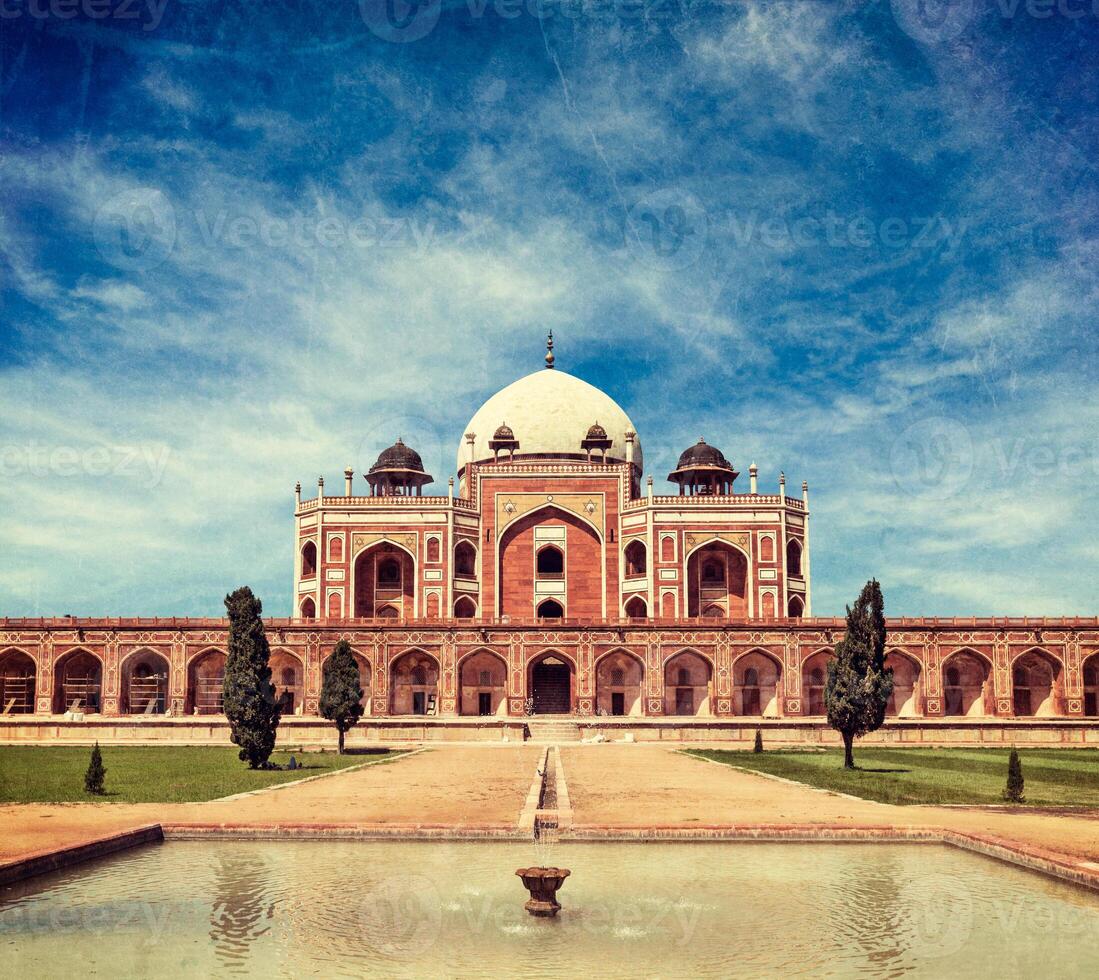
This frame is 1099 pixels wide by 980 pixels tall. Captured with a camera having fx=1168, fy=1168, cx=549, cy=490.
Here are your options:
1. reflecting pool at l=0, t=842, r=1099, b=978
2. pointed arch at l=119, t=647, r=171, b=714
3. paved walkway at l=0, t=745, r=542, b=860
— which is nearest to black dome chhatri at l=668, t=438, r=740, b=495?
pointed arch at l=119, t=647, r=171, b=714

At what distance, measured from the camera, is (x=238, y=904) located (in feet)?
31.2

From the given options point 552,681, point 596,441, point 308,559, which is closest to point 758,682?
point 552,681

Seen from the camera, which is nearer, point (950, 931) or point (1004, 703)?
point (950, 931)

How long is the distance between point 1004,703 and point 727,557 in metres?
12.8

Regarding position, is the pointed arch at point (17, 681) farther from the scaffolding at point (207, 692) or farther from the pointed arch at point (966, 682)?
the pointed arch at point (966, 682)

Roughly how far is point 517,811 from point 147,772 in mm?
9338

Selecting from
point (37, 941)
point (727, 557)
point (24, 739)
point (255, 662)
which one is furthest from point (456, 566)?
point (37, 941)

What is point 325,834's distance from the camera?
12531mm

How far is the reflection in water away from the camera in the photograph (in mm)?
8289

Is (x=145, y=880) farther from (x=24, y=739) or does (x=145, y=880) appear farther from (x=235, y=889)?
(x=24, y=739)

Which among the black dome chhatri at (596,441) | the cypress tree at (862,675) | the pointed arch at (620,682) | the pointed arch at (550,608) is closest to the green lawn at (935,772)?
the cypress tree at (862,675)

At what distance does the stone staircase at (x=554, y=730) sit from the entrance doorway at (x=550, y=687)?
286 inches

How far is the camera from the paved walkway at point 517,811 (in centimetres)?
1268

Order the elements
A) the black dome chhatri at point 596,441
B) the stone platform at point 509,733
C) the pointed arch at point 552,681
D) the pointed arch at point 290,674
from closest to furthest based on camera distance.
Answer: the stone platform at point 509,733
the pointed arch at point 290,674
the pointed arch at point 552,681
the black dome chhatri at point 596,441
